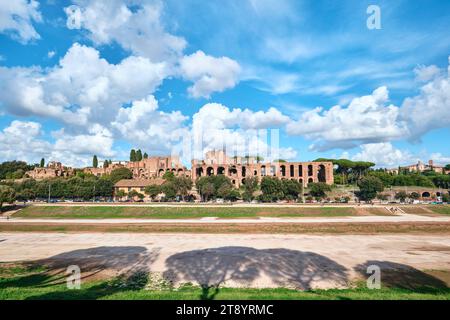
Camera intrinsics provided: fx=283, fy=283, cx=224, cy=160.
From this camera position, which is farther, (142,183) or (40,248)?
(142,183)

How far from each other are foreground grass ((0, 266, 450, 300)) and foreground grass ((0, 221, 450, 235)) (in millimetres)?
17965

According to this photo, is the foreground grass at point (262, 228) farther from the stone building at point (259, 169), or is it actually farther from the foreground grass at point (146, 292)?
the stone building at point (259, 169)

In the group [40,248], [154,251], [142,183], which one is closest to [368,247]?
[154,251]

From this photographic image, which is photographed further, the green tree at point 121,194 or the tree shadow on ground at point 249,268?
the green tree at point 121,194

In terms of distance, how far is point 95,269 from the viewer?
699 inches

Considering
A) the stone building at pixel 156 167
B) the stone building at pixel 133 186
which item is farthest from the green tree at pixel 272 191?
the stone building at pixel 156 167

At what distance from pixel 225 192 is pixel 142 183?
28949mm

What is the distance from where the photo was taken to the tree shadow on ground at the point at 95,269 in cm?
1243

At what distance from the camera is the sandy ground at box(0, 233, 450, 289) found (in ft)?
52.6

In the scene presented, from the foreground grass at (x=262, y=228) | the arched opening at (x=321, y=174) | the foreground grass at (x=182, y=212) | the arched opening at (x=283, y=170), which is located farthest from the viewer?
the arched opening at (x=283, y=170)

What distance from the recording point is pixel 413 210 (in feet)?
157

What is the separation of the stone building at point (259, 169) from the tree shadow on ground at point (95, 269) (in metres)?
67.9

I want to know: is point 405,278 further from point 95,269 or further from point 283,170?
point 283,170

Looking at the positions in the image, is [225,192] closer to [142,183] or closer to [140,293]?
[142,183]
